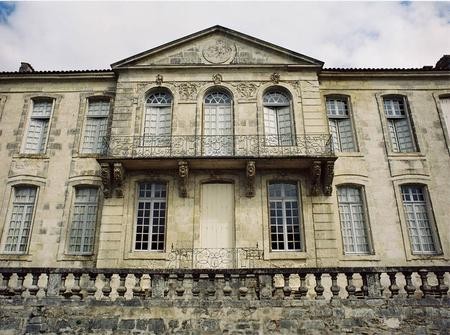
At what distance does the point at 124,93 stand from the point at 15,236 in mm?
6407

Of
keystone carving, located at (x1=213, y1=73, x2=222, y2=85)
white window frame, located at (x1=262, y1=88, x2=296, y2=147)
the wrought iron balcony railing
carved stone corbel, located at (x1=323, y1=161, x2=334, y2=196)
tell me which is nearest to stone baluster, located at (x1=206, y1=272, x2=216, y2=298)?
the wrought iron balcony railing

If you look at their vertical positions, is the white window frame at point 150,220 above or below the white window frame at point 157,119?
below

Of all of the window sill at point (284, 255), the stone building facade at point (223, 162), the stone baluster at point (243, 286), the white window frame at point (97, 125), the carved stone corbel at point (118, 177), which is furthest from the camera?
the white window frame at point (97, 125)

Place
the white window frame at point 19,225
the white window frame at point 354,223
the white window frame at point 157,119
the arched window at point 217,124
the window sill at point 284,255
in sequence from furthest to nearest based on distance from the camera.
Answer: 1. the white window frame at point 157,119
2. the arched window at point 217,124
3. the white window frame at point 19,225
4. the white window frame at point 354,223
5. the window sill at point 284,255

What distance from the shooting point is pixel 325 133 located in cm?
1462

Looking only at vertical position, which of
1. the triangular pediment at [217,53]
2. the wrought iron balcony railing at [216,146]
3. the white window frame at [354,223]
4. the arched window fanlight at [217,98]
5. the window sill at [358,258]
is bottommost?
the window sill at [358,258]

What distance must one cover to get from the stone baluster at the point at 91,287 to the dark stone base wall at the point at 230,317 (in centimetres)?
20

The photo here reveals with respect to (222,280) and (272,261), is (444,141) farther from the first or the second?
(222,280)

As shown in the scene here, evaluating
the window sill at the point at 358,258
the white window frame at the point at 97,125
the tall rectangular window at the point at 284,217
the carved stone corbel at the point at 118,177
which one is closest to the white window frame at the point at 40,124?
the white window frame at the point at 97,125

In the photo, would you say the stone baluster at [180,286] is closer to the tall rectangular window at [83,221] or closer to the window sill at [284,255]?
the window sill at [284,255]

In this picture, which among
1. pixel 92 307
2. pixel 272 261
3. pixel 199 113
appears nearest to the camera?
pixel 92 307

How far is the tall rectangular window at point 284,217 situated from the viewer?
13.3 metres

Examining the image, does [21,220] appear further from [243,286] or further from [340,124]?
[340,124]

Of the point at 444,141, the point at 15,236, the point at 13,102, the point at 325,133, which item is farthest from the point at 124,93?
the point at 444,141
